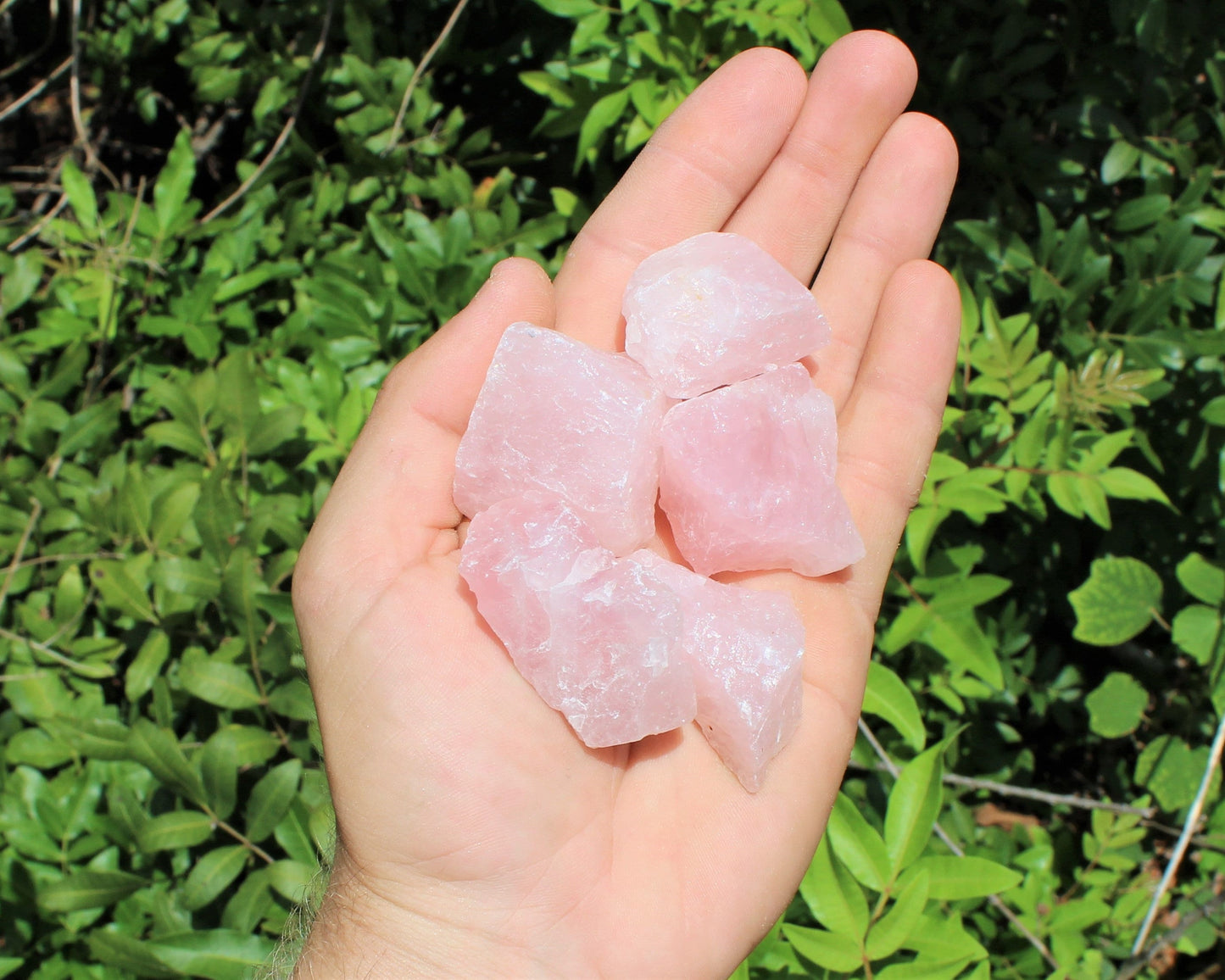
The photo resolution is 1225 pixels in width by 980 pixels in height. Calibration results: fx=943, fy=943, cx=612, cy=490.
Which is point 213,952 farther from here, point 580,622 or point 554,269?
point 554,269

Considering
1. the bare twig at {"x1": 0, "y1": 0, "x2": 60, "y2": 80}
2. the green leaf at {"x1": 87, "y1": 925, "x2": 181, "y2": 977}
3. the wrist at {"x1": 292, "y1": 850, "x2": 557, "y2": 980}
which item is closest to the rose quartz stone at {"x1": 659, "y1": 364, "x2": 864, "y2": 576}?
the wrist at {"x1": 292, "y1": 850, "x2": 557, "y2": 980}

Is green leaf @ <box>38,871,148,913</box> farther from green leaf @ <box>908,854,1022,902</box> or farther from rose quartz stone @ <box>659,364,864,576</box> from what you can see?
green leaf @ <box>908,854,1022,902</box>

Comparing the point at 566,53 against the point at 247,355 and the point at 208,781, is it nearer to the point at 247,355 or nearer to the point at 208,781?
the point at 247,355

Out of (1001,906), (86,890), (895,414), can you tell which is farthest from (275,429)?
(1001,906)

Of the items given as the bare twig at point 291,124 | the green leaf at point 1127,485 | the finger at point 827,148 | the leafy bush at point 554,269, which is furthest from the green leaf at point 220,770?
the green leaf at point 1127,485

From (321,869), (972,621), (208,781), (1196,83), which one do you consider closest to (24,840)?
(208,781)
